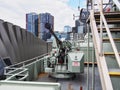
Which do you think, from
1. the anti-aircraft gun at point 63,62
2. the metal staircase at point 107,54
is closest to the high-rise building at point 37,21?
the anti-aircraft gun at point 63,62

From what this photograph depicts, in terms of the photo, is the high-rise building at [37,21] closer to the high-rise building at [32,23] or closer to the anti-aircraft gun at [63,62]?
the high-rise building at [32,23]

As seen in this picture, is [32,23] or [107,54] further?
[32,23]

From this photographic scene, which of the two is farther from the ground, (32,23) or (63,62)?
(32,23)

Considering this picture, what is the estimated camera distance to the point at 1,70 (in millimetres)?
5730

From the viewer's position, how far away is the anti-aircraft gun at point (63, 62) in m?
7.93

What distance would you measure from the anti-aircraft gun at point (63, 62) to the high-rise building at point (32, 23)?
13.3 m

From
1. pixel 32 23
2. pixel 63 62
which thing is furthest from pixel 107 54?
pixel 32 23

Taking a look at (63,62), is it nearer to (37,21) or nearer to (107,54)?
(107,54)

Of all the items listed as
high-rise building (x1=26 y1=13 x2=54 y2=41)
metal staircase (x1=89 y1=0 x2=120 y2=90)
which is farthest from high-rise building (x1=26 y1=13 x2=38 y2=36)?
metal staircase (x1=89 y1=0 x2=120 y2=90)

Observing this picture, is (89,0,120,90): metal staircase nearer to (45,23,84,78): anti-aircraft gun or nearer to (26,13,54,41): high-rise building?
(45,23,84,78): anti-aircraft gun

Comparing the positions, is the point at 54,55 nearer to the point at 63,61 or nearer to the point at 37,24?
the point at 63,61

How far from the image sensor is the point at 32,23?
77.6 feet

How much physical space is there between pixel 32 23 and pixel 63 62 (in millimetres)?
15571

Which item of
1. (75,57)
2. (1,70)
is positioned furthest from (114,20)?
(75,57)
